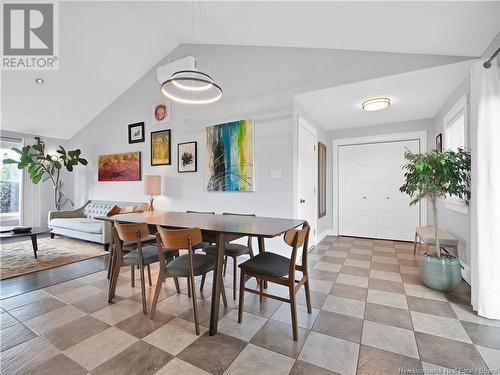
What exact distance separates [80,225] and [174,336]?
12.8 feet

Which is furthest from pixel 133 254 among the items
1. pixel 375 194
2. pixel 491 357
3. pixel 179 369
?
pixel 375 194

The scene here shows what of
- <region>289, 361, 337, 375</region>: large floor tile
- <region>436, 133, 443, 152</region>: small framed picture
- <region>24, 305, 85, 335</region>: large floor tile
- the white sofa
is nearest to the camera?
<region>289, 361, 337, 375</region>: large floor tile

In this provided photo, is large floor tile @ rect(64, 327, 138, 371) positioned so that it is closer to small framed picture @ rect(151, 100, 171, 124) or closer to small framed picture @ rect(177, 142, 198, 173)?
small framed picture @ rect(177, 142, 198, 173)

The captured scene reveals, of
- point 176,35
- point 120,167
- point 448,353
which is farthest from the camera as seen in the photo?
point 120,167

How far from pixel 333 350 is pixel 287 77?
10.7ft

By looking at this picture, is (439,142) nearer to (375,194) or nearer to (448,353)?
(375,194)

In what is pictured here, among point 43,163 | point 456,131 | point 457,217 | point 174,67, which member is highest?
point 174,67

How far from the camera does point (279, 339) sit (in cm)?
172

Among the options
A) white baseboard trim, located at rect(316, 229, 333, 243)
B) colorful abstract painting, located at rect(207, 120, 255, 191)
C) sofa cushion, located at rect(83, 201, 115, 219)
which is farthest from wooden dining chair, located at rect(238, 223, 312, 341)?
sofa cushion, located at rect(83, 201, 115, 219)

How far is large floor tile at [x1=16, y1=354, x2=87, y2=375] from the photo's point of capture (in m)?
1.42

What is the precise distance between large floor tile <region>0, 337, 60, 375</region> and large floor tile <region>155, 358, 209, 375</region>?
801mm

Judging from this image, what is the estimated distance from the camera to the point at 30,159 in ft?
17.7

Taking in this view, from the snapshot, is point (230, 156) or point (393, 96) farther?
point (230, 156)

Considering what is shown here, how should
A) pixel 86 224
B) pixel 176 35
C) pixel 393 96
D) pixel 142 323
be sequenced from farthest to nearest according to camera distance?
pixel 86 224, pixel 176 35, pixel 393 96, pixel 142 323
